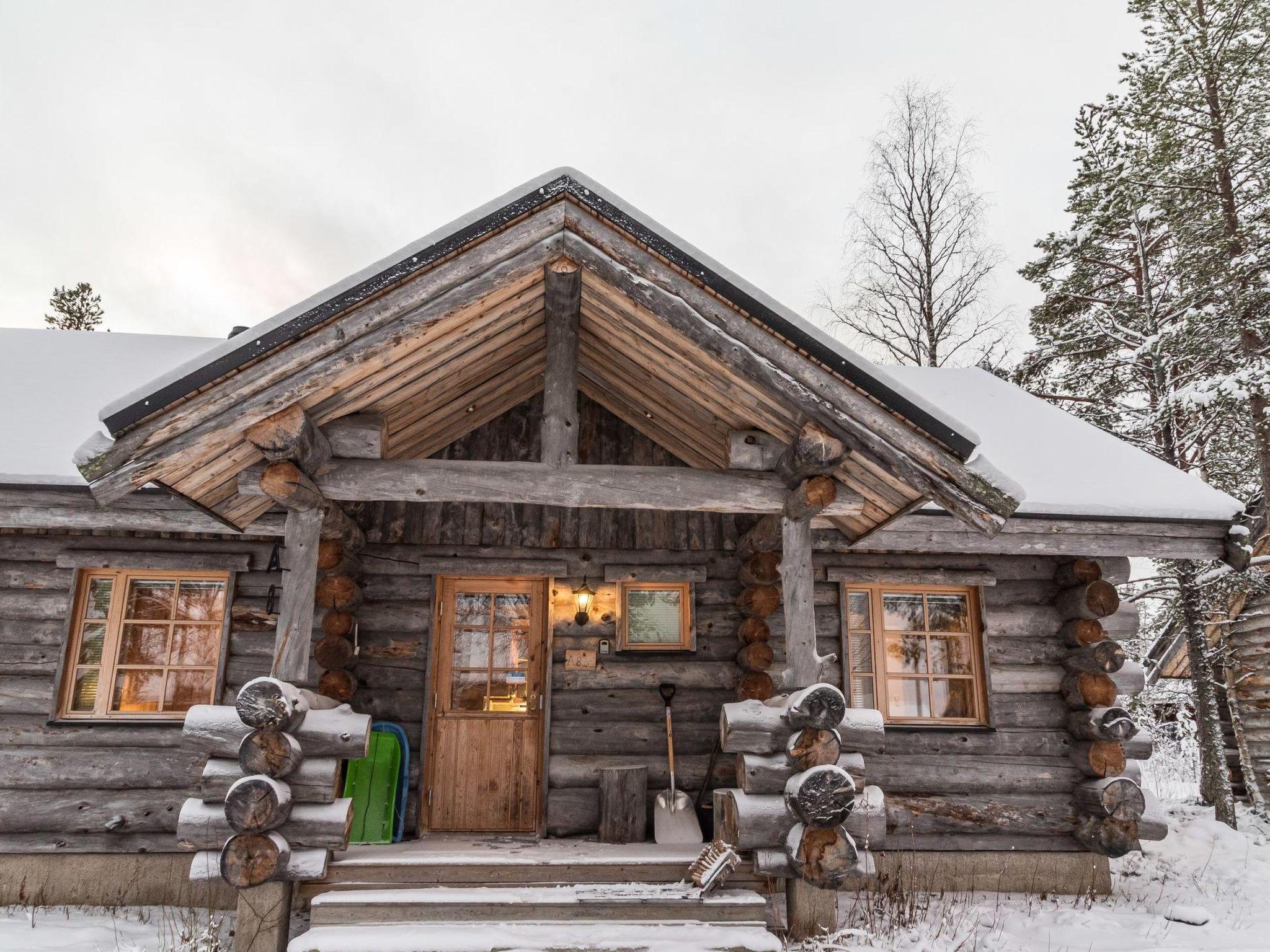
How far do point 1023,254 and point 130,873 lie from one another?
A: 66494 millimetres

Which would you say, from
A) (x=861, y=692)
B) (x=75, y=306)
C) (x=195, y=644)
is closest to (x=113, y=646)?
(x=195, y=644)

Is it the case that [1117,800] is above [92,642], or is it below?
below

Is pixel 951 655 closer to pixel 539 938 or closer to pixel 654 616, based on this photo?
pixel 654 616

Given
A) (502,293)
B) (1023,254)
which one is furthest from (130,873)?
(1023,254)

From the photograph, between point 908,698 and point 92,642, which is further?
point 908,698

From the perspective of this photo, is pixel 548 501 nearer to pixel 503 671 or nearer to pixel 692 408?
pixel 692 408

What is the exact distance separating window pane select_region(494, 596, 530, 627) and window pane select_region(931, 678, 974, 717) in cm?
385

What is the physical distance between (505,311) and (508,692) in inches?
144

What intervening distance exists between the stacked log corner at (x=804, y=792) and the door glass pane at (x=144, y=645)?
16.3 ft

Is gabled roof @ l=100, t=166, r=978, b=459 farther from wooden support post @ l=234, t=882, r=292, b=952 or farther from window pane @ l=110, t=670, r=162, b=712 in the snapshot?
window pane @ l=110, t=670, r=162, b=712

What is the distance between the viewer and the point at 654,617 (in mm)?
7332

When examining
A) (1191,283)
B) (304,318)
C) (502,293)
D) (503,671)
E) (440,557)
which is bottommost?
(503,671)

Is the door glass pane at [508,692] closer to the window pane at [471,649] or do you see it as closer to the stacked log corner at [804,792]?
the window pane at [471,649]

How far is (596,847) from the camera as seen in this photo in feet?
19.5
